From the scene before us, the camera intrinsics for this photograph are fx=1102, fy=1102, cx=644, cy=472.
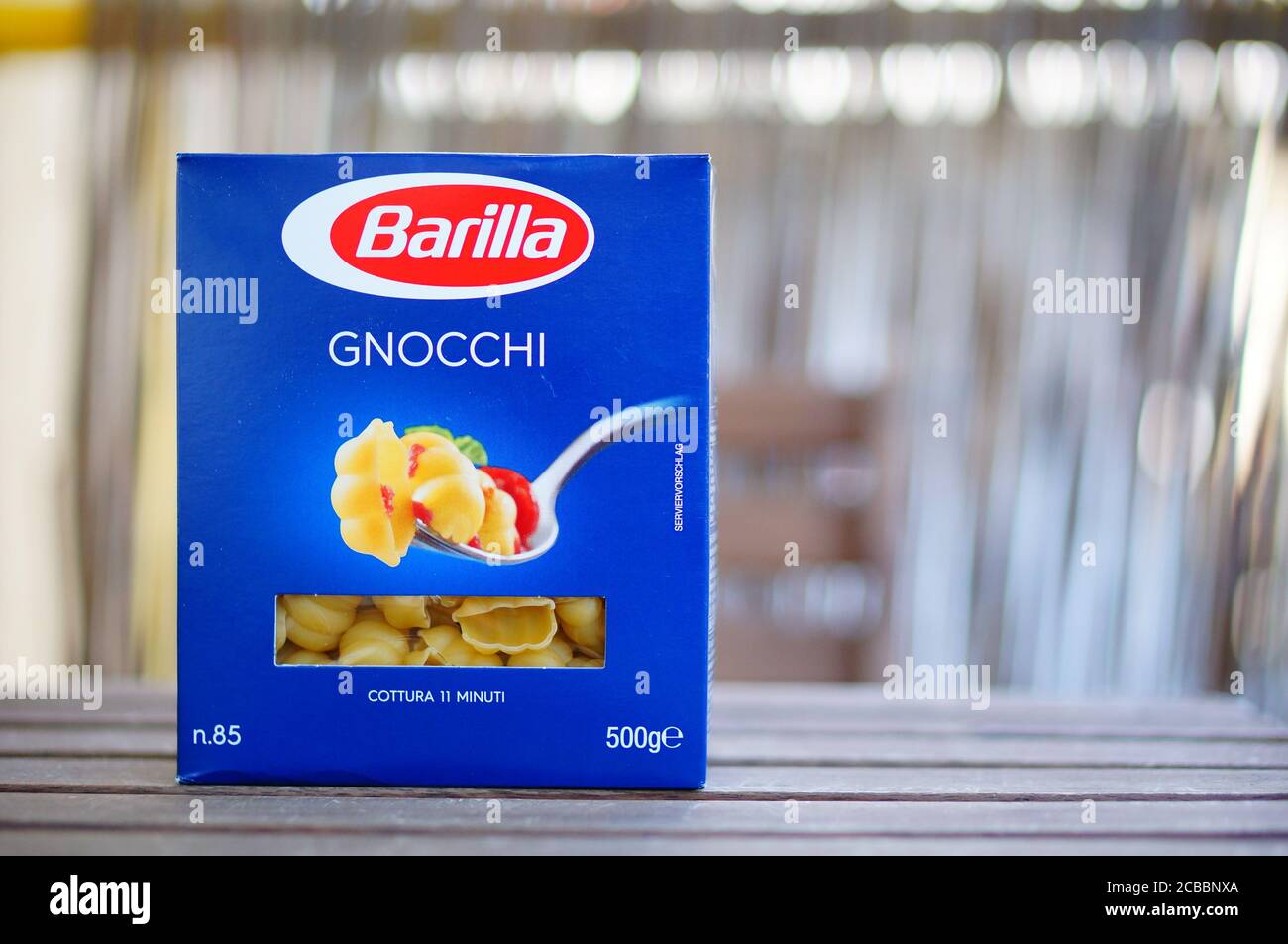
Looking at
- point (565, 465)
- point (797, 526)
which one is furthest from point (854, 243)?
point (565, 465)

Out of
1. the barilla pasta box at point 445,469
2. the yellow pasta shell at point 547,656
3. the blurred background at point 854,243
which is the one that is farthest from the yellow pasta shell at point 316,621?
the blurred background at point 854,243

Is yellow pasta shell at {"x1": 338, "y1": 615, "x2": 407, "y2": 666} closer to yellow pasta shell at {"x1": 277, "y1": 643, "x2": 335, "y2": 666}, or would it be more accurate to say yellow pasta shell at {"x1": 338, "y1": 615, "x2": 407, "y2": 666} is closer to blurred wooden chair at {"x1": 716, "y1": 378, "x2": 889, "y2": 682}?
yellow pasta shell at {"x1": 277, "y1": 643, "x2": 335, "y2": 666}

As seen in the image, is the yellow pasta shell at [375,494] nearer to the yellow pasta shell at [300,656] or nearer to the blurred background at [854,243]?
the yellow pasta shell at [300,656]

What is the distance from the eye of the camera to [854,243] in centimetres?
189

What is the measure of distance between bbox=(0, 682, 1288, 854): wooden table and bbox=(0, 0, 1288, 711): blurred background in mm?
768

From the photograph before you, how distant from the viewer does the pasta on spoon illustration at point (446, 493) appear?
0.65m

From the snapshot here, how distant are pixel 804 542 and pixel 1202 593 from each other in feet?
1.92

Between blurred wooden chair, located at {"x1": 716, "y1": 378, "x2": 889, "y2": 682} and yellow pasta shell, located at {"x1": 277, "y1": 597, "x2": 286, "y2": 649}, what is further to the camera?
blurred wooden chair, located at {"x1": 716, "y1": 378, "x2": 889, "y2": 682}

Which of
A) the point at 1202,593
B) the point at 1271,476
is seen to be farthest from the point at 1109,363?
the point at 1271,476

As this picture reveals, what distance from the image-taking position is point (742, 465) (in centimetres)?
194

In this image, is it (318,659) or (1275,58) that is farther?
(1275,58)

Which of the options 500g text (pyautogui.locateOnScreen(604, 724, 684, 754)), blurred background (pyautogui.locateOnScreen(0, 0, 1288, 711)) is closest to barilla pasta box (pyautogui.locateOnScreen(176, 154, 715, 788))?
500g text (pyautogui.locateOnScreen(604, 724, 684, 754))

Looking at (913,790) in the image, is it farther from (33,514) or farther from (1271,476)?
(33,514)

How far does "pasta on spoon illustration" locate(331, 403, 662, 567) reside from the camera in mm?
649
